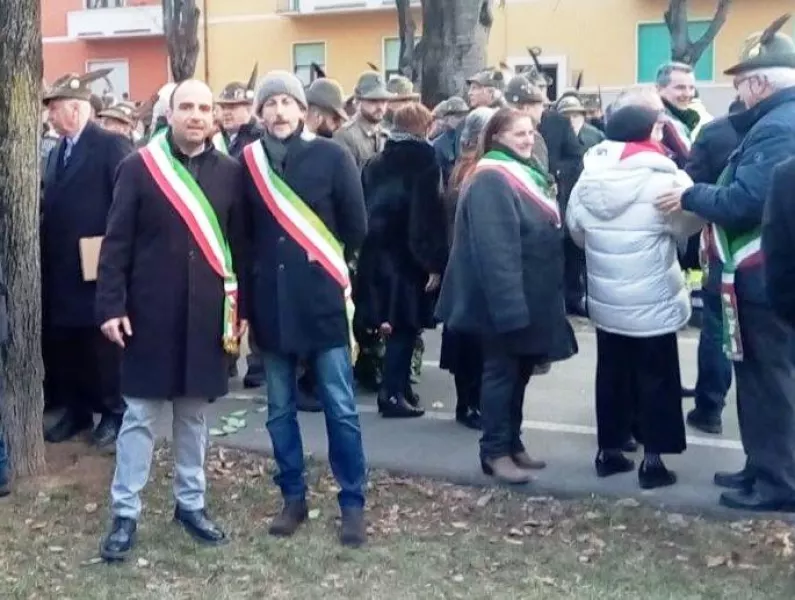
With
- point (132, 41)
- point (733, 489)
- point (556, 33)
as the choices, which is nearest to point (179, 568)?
point (733, 489)

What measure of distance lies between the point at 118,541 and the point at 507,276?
214 centimetres

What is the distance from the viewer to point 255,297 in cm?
565

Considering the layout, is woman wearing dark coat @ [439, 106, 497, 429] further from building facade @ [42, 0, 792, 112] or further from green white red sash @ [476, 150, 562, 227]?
building facade @ [42, 0, 792, 112]

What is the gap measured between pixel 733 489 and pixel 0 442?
3.57m

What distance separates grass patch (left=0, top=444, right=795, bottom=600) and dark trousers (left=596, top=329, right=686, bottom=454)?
0.39 m

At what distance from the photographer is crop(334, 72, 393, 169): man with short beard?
27.5 feet

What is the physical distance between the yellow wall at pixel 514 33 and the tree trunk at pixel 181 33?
10960 millimetres

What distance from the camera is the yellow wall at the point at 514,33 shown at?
3444 cm

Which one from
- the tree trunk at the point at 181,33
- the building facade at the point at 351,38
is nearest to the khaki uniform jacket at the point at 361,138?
the tree trunk at the point at 181,33

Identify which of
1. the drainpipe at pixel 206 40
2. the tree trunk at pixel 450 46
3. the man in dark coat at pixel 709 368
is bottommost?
the man in dark coat at pixel 709 368

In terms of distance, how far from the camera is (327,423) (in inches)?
224

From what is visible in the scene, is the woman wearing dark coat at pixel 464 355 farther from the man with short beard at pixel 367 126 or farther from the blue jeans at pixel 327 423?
the blue jeans at pixel 327 423

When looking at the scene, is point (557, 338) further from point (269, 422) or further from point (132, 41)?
point (132, 41)

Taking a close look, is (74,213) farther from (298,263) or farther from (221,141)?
(298,263)
